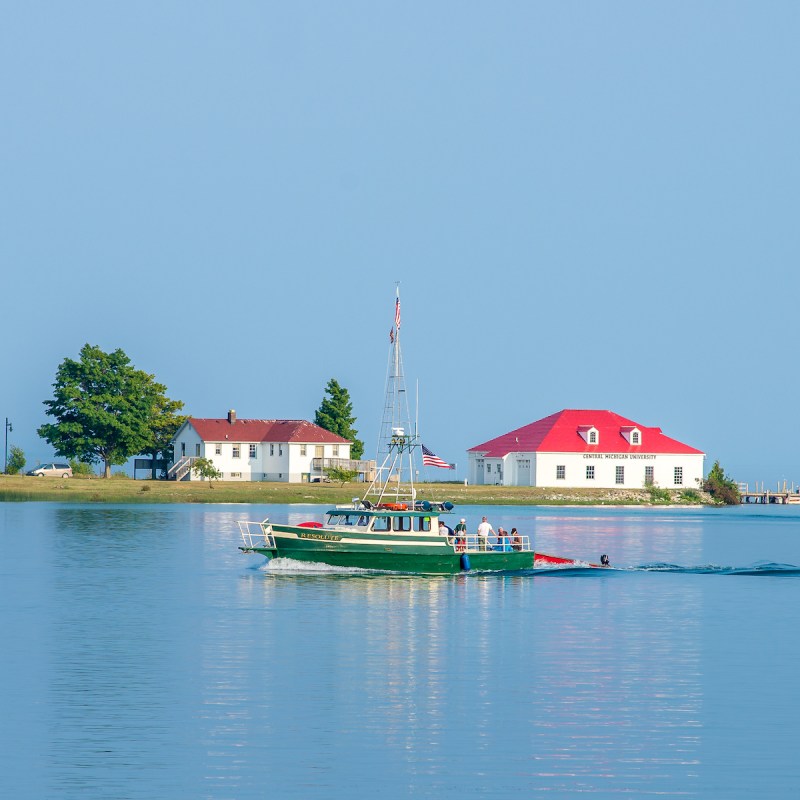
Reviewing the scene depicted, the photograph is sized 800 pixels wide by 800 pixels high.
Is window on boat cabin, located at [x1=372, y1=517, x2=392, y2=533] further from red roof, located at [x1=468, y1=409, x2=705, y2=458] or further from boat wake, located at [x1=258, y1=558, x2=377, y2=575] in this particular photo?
red roof, located at [x1=468, y1=409, x2=705, y2=458]

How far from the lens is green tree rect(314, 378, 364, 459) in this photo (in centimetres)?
14800

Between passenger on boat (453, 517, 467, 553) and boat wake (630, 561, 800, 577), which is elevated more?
passenger on boat (453, 517, 467, 553)

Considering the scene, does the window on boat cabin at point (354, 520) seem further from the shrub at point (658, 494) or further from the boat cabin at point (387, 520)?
the shrub at point (658, 494)

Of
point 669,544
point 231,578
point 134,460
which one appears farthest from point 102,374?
point 231,578

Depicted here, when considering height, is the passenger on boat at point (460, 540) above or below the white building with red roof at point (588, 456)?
below

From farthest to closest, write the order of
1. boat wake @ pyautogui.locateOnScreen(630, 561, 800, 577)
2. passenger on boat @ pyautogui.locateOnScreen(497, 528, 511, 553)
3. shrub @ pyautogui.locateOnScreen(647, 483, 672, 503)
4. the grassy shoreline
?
shrub @ pyautogui.locateOnScreen(647, 483, 672, 503), the grassy shoreline, boat wake @ pyautogui.locateOnScreen(630, 561, 800, 577), passenger on boat @ pyautogui.locateOnScreen(497, 528, 511, 553)

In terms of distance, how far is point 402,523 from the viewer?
5644cm

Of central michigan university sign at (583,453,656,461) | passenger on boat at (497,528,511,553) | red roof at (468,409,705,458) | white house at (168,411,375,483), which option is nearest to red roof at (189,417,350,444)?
white house at (168,411,375,483)

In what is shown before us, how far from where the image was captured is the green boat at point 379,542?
55.9 m

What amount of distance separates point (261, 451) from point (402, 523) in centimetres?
8047

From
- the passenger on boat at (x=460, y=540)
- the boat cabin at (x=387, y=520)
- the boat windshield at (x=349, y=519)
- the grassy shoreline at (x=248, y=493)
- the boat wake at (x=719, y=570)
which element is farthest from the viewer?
the grassy shoreline at (x=248, y=493)

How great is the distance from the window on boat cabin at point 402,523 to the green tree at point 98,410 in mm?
74820

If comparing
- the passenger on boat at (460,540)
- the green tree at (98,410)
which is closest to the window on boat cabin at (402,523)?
the passenger on boat at (460,540)

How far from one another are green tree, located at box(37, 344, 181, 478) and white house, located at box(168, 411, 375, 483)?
5.45 m
